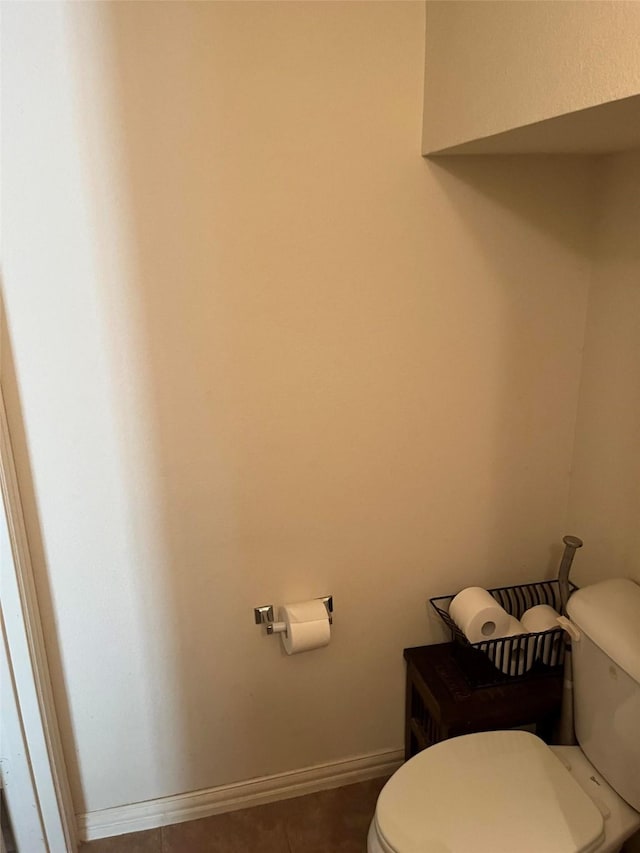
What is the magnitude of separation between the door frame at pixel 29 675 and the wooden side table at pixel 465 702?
0.93 m

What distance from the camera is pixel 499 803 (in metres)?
1.30

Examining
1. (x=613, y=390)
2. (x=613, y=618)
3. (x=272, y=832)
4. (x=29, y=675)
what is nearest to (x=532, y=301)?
(x=613, y=390)

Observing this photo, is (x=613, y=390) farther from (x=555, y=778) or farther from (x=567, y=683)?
(x=555, y=778)

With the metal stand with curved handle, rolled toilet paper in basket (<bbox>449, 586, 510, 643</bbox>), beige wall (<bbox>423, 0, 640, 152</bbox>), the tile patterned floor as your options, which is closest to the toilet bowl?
the metal stand with curved handle

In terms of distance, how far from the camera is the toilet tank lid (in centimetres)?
129

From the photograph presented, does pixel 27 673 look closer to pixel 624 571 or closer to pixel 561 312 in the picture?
pixel 624 571

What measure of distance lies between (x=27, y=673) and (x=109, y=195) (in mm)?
1048

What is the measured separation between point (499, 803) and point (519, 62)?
140 centimetres

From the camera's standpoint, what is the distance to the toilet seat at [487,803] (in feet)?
4.01

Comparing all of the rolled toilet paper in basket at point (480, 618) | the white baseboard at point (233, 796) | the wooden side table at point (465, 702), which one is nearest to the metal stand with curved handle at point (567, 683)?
the wooden side table at point (465, 702)

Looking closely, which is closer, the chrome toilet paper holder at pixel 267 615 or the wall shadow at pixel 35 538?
the wall shadow at pixel 35 538

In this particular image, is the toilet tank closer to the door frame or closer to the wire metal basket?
the wire metal basket

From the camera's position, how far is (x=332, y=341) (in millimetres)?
1483

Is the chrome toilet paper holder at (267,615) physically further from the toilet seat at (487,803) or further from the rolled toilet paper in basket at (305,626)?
the toilet seat at (487,803)
